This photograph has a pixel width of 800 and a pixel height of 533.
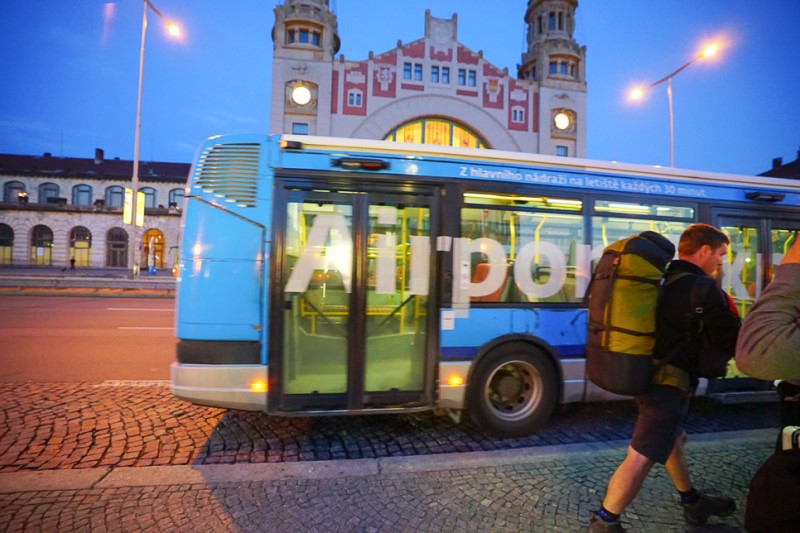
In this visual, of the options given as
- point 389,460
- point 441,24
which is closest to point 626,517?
point 389,460

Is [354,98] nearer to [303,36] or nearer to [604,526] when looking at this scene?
[303,36]

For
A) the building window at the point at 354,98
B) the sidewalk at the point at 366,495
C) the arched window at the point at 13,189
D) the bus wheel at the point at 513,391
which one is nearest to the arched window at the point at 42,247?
the arched window at the point at 13,189

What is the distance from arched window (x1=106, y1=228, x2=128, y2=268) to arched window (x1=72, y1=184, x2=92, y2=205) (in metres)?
7.61

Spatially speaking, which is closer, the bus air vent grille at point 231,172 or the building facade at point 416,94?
the bus air vent grille at point 231,172

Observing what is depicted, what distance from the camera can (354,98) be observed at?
36.8 metres

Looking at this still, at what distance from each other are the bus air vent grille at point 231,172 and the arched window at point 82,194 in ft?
191

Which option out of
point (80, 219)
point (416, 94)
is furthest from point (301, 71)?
point (80, 219)

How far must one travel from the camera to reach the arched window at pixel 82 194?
1929 inches

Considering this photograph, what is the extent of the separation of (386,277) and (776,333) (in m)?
3.09

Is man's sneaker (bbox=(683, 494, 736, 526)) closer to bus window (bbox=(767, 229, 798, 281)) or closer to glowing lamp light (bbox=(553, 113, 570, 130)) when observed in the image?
bus window (bbox=(767, 229, 798, 281))

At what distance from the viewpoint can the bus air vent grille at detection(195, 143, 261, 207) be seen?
12.9ft

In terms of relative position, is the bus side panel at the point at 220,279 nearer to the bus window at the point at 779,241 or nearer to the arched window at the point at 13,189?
the bus window at the point at 779,241

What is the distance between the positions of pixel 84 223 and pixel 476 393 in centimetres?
5522

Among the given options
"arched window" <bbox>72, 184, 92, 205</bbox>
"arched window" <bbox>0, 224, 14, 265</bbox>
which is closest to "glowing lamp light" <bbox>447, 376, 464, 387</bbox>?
"arched window" <bbox>0, 224, 14, 265</bbox>
